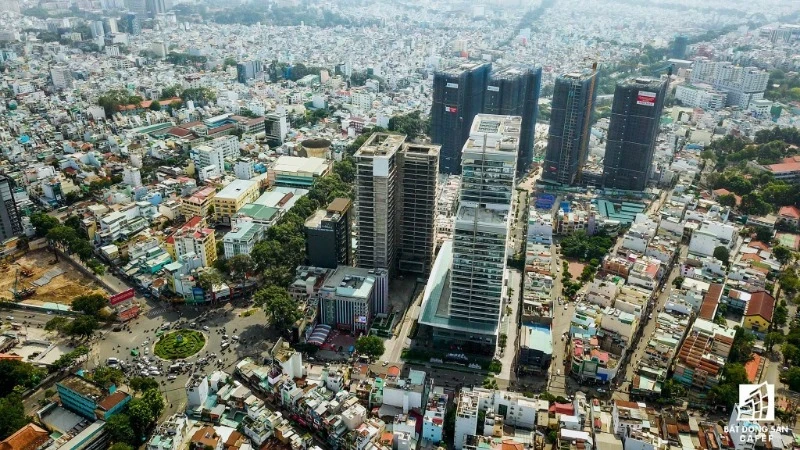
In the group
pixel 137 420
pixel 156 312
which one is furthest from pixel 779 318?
pixel 156 312

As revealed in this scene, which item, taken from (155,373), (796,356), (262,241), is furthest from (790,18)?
(155,373)

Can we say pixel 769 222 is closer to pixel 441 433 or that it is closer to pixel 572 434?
pixel 572 434

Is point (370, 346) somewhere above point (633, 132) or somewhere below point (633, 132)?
below

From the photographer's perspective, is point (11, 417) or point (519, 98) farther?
point (519, 98)

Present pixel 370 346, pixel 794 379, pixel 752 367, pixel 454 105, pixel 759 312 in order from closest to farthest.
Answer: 1. pixel 794 379
2. pixel 752 367
3. pixel 370 346
4. pixel 759 312
5. pixel 454 105

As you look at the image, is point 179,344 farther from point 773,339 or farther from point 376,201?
point 773,339

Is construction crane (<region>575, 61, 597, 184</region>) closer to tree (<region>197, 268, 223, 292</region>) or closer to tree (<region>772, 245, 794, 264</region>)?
tree (<region>772, 245, 794, 264</region>)
